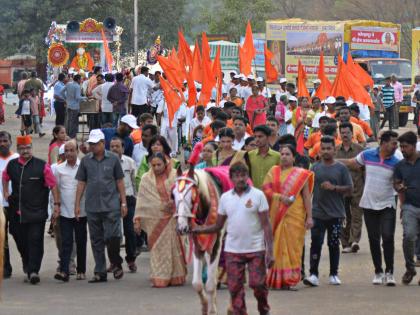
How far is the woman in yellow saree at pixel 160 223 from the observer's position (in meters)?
12.9

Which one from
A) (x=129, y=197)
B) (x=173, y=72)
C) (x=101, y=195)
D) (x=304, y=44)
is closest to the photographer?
(x=101, y=195)

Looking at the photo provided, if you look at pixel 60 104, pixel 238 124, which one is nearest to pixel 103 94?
pixel 60 104

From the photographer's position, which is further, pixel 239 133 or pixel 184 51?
pixel 184 51

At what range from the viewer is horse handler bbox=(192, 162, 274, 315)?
10.2 meters

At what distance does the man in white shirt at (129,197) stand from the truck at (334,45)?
2752 centimetres

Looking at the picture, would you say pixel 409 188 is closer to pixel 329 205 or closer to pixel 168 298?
pixel 329 205

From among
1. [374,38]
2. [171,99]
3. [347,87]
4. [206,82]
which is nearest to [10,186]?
[171,99]

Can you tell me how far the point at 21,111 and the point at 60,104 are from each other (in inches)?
38.1

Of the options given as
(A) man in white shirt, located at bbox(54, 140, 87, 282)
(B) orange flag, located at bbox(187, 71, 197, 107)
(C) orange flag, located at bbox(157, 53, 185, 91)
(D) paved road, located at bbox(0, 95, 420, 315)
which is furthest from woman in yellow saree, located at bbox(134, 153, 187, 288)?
(C) orange flag, located at bbox(157, 53, 185, 91)

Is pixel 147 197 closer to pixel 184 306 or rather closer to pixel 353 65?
pixel 184 306

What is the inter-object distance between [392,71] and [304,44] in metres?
3.75

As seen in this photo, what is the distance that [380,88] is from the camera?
35.8 meters

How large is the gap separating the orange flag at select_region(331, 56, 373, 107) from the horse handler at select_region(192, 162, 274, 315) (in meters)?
13.3

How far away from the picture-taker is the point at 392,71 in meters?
41.8
